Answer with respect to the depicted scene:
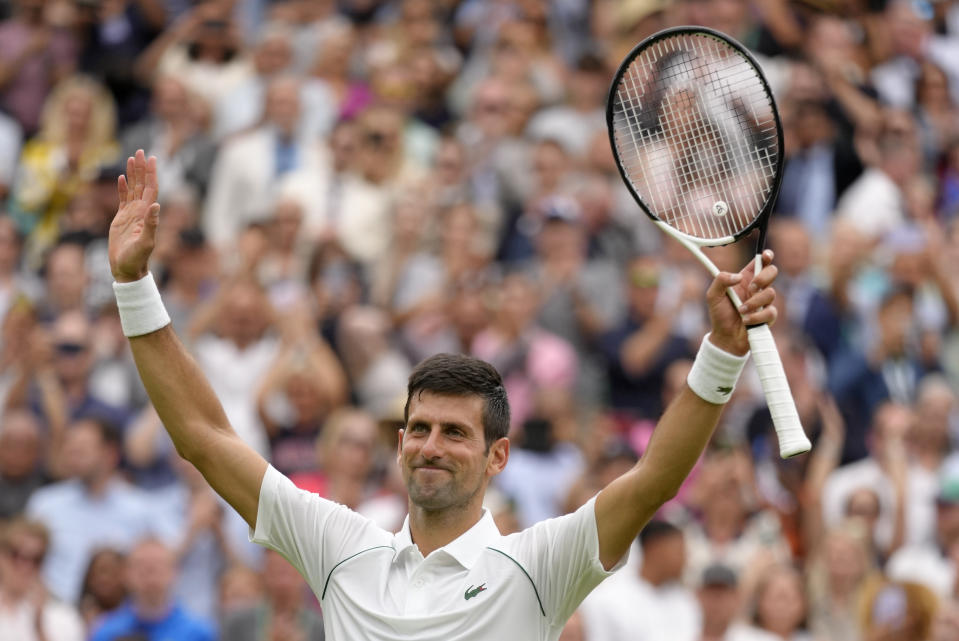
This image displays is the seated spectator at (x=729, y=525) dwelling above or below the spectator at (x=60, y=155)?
below

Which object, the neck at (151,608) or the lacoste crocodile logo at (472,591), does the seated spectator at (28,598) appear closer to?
the neck at (151,608)

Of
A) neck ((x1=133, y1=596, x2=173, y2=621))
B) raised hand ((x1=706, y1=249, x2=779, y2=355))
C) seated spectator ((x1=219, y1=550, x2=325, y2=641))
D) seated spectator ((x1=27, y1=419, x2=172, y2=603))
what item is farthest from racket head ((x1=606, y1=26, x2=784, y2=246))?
seated spectator ((x1=27, y1=419, x2=172, y2=603))

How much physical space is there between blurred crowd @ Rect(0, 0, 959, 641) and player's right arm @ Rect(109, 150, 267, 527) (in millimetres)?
3698

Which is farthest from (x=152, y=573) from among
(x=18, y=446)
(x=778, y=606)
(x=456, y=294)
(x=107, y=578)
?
(x=778, y=606)

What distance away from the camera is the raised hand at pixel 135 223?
4793 mm

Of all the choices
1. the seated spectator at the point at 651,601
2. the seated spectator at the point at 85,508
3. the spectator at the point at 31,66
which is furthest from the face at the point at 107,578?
the spectator at the point at 31,66

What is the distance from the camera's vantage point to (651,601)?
8.91 metres

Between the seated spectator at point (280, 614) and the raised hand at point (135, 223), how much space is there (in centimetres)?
397

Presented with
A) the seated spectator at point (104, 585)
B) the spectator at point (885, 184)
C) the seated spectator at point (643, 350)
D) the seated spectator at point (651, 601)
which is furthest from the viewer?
the spectator at point (885, 184)

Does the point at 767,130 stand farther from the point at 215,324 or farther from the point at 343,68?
the point at 343,68

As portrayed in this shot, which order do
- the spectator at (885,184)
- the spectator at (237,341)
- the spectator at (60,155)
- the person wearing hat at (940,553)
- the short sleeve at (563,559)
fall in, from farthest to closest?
the spectator at (60,155), the spectator at (885,184), the spectator at (237,341), the person wearing hat at (940,553), the short sleeve at (563,559)

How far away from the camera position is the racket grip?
4.48 m

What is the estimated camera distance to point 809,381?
10.3 m

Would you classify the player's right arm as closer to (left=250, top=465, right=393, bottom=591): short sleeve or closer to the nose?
(left=250, top=465, right=393, bottom=591): short sleeve
